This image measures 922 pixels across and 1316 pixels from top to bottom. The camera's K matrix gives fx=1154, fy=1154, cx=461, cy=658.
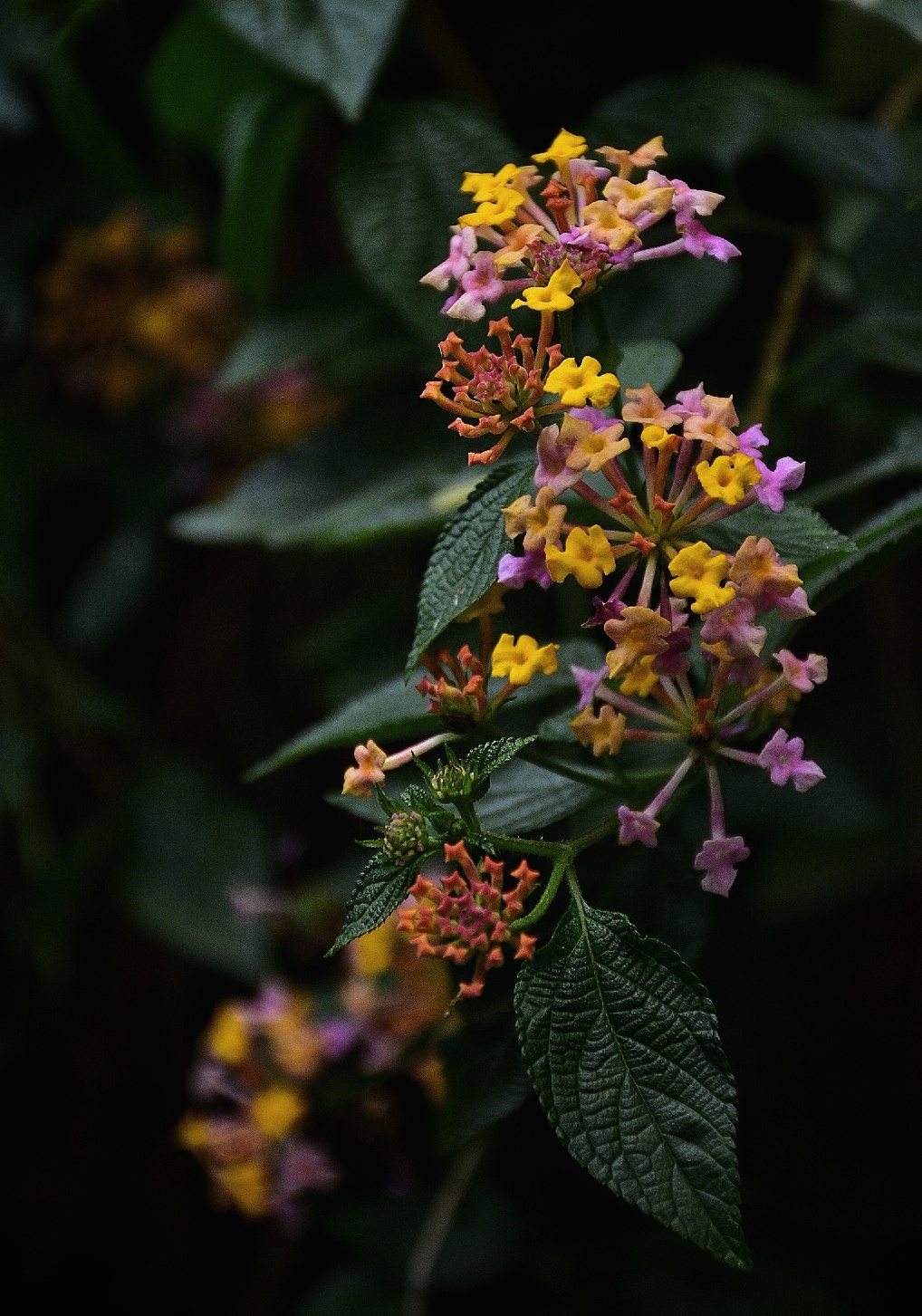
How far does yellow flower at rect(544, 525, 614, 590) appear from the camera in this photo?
0.42 metres

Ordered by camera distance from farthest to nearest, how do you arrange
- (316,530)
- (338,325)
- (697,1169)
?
(338,325)
(316,530)
(697,1169)

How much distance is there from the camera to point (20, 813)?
1384 mm

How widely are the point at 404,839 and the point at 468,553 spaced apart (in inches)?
4.6

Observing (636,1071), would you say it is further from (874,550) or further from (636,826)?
(874,550)

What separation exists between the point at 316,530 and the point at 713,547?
355mm

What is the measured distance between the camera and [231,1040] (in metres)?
0.82

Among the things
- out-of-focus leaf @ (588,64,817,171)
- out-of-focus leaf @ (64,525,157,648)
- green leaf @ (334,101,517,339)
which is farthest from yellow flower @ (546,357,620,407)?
out-of-focus leaf @ (64,525,157,648)

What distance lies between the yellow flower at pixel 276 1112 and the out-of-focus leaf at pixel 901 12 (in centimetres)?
77

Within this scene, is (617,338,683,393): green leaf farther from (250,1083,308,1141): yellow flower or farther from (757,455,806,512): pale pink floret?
(250,1083,308,1141): yellow flower

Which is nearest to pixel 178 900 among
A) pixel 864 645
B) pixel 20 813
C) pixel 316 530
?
pixel 20 813

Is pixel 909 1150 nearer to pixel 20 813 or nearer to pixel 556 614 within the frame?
pixel 556 614

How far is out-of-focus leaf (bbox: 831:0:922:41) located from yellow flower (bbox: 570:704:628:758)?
423 millimetres

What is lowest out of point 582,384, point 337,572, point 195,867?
point 195,867

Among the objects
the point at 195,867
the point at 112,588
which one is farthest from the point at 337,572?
the point at 195,867
